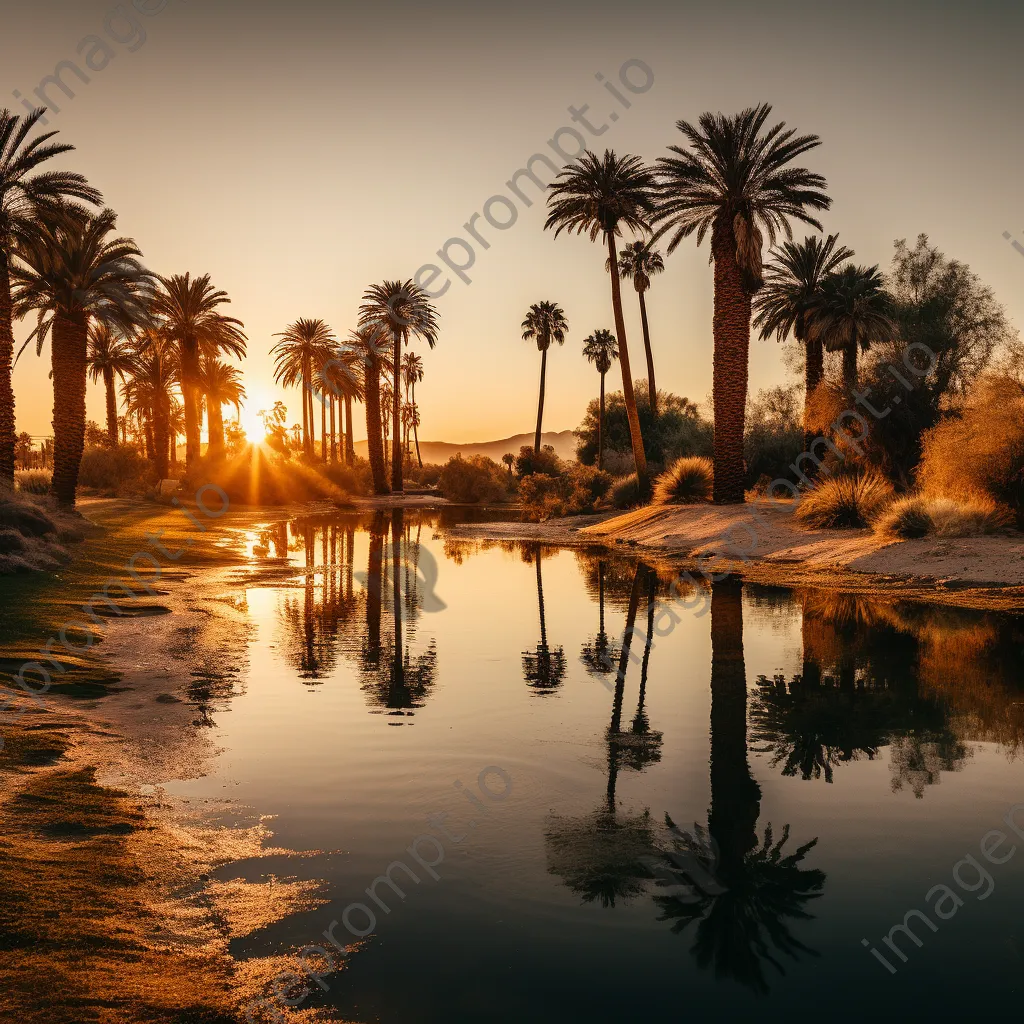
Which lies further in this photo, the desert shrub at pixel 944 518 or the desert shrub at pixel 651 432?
the desert shrub at pixel 651 432

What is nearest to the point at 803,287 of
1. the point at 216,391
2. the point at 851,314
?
the point at 851,314

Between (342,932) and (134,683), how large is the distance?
23.0 feet

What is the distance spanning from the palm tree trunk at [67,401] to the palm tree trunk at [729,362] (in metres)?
26.1

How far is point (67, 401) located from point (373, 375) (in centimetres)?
3942

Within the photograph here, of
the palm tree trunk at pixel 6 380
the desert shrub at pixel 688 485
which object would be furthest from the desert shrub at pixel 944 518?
the palm tree trunk at pixel 6 380

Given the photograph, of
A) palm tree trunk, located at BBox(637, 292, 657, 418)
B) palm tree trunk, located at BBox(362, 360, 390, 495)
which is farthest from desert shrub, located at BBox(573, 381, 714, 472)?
palm tree trunk, located at BBox(362, 360, 390, 495)

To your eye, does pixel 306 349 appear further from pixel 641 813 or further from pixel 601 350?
pixel 641 813

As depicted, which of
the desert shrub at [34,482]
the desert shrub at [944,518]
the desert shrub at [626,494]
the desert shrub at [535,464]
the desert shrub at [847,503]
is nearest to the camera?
the desert shrub at [944,518]

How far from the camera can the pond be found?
184 inches

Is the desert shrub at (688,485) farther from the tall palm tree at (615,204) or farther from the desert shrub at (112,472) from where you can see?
the desert shrub at (112,472)

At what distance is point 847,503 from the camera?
90.0 feet

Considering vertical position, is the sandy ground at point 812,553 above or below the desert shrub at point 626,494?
below

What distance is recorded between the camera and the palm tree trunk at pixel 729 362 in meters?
34.5

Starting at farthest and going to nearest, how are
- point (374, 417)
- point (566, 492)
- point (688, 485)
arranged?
point (374, 417), point (566, 492), point (688, 485)
